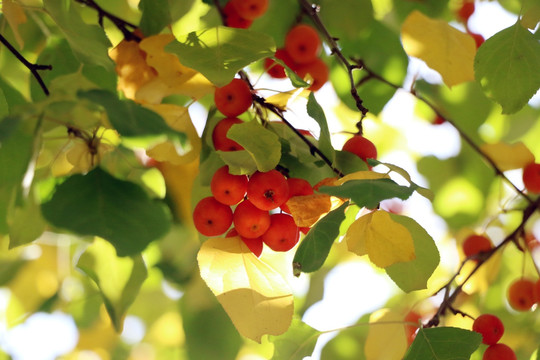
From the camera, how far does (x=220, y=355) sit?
922mm

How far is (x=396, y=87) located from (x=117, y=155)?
1.36ft

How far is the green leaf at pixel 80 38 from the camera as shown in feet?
2.09

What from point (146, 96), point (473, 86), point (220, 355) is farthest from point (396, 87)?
point (220, 355)

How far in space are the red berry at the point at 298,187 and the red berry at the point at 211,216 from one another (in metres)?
0.07

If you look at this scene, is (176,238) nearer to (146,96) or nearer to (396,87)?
(146,96)

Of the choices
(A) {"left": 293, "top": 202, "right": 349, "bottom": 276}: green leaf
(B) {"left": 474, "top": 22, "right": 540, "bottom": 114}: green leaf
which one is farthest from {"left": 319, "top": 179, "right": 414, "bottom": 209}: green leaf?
(B) {"left": 474, "top": 22, "right": 540, "bottom": 114}: green leaf

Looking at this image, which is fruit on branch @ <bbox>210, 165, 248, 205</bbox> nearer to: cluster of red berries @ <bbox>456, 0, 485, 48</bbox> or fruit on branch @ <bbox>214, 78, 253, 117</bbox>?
fruit on branch @ <bbox>214, 78, 253, 117</bbox>

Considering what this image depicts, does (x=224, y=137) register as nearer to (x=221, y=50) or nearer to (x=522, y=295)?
(x=221, y=50)

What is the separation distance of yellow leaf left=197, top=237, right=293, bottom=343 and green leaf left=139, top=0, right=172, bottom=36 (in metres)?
0.29

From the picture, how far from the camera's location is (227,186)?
2.05 feet

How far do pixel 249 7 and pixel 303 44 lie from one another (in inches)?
4.2

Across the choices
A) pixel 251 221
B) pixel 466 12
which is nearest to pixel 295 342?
pixel 251 221

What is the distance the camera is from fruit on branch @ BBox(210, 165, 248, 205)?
2.05 feet

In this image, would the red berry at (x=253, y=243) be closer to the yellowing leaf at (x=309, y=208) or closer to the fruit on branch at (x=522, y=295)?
the yellowing leaf at (x=309, y=208)
